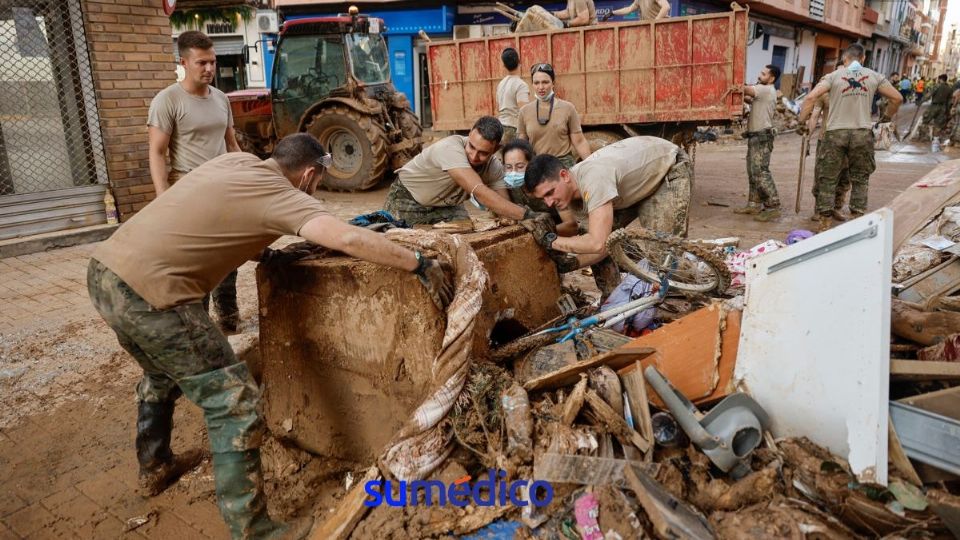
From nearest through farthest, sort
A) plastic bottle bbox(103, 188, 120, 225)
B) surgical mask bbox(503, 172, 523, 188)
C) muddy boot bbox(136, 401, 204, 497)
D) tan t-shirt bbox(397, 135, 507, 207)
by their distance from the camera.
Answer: muddy boot bbox(136, 401, 204, 497) < tan t-shirt bbox(397, 135, 507, 207) < surgical mask bbox(503, 172, 523, 188) < plastic bottle bbox(103, 188, 120, 225)

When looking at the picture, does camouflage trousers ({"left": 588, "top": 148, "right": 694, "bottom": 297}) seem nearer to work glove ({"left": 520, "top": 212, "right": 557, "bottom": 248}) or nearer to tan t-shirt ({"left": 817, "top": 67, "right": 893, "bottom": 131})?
work glove ({"left": 520, "top": 212, "right": 557, "bottom": 248})

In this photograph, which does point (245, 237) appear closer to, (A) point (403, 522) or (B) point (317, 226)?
(B) point (317, 226)

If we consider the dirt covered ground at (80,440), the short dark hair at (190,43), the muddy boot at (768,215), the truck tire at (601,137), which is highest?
the short dark hair at (190,43)

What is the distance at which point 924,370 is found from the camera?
6.75 feet

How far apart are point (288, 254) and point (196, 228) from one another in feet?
1.97

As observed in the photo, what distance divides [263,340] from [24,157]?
496cm

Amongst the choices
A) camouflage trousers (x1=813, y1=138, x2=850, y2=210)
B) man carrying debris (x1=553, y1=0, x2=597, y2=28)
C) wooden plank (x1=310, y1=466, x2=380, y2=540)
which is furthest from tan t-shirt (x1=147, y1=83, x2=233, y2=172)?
camouflage trousers (x1=813, y1=138, x2=850, y2=210)

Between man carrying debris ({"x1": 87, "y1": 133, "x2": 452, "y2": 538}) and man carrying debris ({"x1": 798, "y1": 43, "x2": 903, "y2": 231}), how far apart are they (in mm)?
5972

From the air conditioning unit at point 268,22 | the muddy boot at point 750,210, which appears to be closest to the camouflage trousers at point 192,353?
the muddy boot at point 750,210

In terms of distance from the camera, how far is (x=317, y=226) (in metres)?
2.20

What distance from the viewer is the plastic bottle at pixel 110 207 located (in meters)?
6.41

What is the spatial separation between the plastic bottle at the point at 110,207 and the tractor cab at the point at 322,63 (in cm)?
348

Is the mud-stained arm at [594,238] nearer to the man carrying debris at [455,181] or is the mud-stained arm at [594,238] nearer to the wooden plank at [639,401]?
the man carrying debris at [455,181]

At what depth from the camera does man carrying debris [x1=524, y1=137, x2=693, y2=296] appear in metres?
3.49
